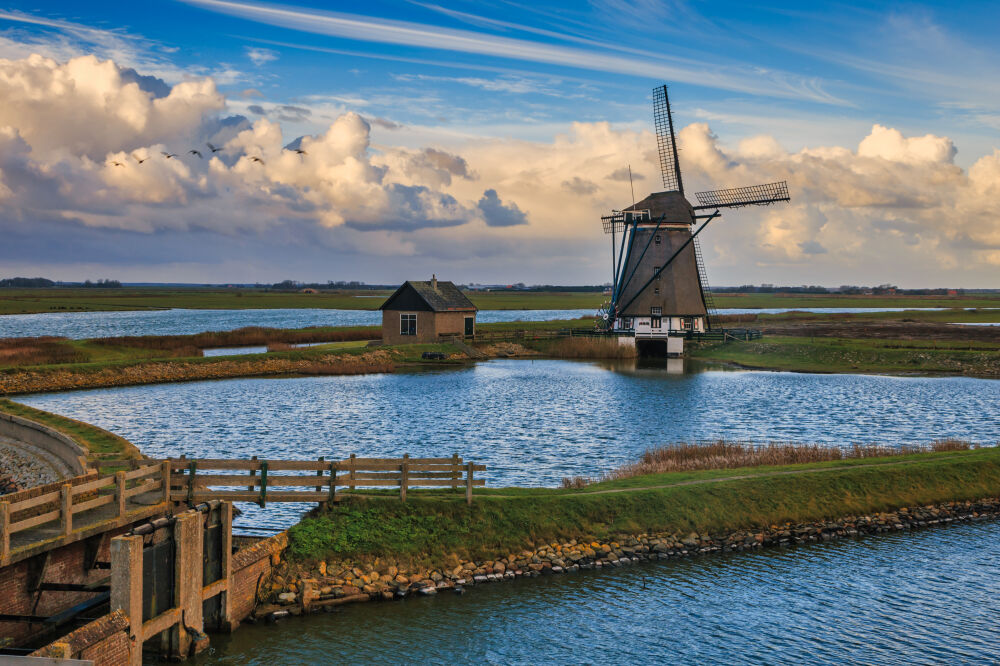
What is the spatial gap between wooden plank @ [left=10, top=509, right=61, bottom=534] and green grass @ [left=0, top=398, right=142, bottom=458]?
458 inches

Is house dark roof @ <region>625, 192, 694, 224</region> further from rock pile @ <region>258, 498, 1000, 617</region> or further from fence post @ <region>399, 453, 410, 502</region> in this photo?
fence post @ <region>399, 453, 410, 502</region>

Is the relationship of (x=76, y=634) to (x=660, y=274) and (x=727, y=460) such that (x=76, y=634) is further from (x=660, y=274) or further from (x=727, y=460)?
(x=660, y=274)

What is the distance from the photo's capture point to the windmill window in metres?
88.1

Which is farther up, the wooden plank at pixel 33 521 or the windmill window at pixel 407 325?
the windmill window at pixel 407 325

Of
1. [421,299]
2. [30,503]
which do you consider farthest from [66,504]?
[421,299]

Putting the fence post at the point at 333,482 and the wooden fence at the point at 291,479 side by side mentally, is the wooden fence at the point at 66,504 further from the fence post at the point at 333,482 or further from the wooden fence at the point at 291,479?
the fence post at the point at 333,482

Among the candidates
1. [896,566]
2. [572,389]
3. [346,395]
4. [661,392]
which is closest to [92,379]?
[346,395]

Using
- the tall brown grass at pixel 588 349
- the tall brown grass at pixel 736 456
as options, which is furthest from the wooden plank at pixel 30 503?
the tall brown grass at pixel 588 349

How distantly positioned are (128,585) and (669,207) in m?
73.1

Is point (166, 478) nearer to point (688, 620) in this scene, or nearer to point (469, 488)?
point (469, 488)

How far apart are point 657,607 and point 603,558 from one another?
3054 mm

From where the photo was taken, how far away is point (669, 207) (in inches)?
3260

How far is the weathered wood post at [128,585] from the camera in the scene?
53.6 feet

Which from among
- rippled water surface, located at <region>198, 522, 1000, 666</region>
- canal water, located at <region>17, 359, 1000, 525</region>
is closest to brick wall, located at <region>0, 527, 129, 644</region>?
rippled water surface, located at <region>198, 522, 1000, 666</region>
